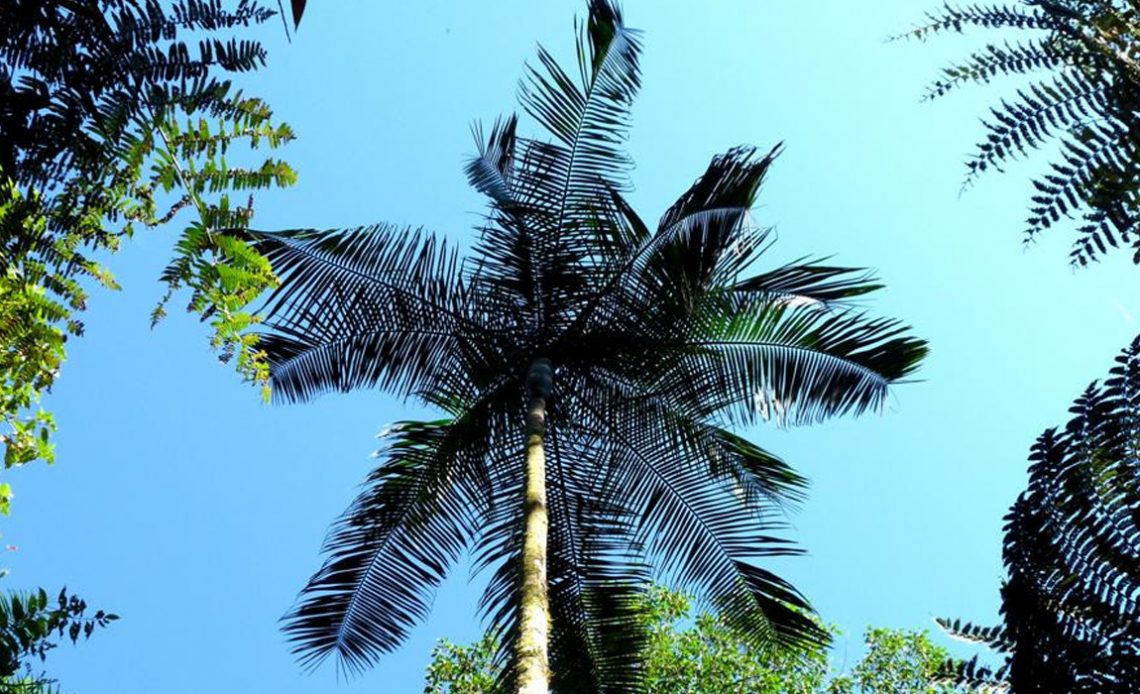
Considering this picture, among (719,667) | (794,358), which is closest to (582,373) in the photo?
(794,358)

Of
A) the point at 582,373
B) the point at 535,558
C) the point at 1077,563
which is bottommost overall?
the point at 1077,563

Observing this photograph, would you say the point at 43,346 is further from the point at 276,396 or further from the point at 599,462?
the point at 599,462

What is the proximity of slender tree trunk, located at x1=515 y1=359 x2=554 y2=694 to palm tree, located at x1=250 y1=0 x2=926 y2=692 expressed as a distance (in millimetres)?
133

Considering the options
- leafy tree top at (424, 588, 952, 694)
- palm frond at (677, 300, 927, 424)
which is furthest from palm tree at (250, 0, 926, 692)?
leafy tree top at (424, 588, 952, 694)

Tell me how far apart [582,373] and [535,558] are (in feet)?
10.6

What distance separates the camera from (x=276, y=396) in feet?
35.6

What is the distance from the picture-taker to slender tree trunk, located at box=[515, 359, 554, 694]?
7.04m

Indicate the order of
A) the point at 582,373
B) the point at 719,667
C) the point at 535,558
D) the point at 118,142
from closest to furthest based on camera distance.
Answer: the point at 118,142, the point at 535,558, the point at 582,373, the point at 719,667

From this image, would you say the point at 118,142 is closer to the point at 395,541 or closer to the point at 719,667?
the point at 395,541

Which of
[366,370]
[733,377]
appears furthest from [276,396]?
[733,377]

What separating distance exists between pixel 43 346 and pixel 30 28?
1.82 m

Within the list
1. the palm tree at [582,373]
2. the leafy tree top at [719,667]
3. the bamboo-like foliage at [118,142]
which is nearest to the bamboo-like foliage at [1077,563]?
the bamboo-like foliage at [118,142]

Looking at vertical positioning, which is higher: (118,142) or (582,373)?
(582,373)

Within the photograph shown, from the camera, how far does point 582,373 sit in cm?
1105
